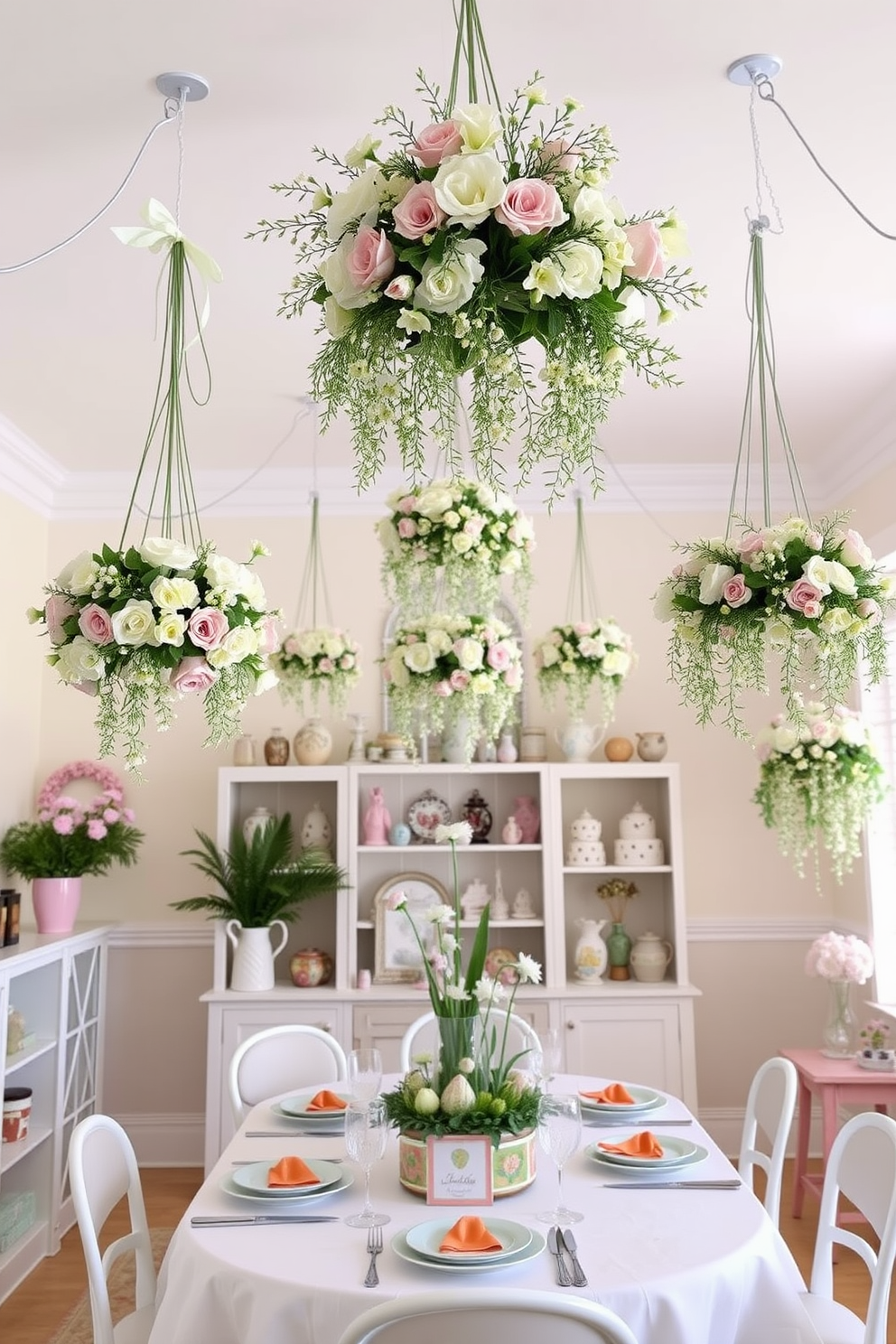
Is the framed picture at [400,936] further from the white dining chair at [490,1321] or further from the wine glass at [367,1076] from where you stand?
the white dining chair at [490,1321]

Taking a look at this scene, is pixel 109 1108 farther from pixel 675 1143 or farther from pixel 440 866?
pixel 675 1143

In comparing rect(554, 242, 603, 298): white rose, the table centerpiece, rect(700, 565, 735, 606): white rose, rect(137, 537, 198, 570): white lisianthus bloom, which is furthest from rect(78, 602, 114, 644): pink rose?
rect(700, 565, 735, 606): white rose

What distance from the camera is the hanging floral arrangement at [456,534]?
3107 mm

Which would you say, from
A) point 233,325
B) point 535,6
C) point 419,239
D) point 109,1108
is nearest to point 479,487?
point 233,325

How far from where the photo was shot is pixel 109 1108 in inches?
187

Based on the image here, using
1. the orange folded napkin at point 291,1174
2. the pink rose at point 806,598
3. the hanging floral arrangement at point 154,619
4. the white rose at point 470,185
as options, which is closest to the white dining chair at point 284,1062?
the orange folded napkin at point 291,1174

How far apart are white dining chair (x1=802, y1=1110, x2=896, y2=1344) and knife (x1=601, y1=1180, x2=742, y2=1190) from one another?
0.28 metres

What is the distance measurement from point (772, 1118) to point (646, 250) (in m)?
2.34

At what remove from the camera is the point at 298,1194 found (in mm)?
2223


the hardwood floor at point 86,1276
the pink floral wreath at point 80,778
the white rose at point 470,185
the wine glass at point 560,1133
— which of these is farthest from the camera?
the pink floral wreath at point 80,778

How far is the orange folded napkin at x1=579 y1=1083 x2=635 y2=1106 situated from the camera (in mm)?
2877

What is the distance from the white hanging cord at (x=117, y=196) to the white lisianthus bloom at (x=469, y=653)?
1550mm

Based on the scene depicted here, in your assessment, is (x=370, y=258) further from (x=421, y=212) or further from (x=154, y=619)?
(x=154, y=619)

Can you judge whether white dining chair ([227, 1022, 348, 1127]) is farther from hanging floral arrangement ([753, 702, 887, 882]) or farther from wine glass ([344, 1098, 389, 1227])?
hanging floral arrangement ([753, 702, 887, 882])
